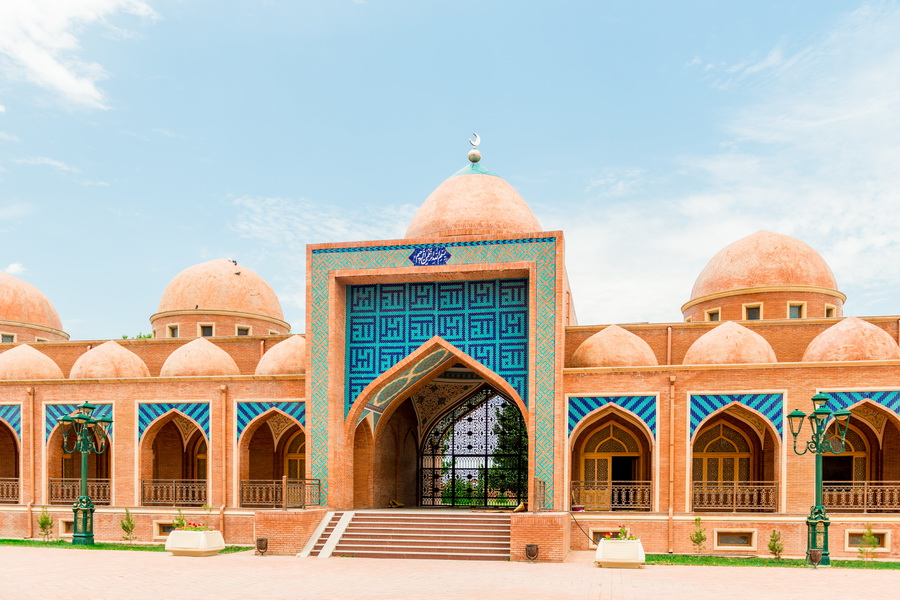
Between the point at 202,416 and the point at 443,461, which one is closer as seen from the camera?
the point at 202,416

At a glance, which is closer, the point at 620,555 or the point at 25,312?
the point at 620,555

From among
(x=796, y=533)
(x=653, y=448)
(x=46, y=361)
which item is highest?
(x=46, y=361)

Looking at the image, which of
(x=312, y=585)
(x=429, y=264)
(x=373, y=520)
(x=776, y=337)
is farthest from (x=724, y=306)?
(x=312, y=585)

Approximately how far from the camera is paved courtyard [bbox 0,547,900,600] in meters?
10.4

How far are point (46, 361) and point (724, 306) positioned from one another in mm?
16224

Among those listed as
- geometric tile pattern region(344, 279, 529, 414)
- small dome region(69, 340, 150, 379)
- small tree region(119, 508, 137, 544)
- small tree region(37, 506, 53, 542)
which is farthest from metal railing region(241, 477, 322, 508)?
small tree region(37, 506, 53, 542)

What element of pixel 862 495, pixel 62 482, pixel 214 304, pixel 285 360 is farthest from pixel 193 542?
pixel 862 495

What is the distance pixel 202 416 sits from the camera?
1798 centimetres

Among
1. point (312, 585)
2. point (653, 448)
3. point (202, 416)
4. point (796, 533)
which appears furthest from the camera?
point (202, 416)

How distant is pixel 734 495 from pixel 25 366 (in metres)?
15.6

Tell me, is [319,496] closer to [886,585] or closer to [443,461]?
[443,461]

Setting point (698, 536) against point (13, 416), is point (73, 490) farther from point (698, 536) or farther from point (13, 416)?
point (698, 536)

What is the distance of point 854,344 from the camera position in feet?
53.7

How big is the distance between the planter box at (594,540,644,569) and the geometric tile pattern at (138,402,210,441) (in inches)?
341
